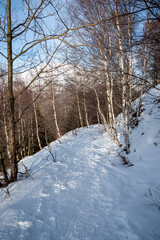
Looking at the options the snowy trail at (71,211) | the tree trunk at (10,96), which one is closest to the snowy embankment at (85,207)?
the snowy trail at (71,211)

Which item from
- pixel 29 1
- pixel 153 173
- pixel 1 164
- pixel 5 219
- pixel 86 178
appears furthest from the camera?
pixel 86 178

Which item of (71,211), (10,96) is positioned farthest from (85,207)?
(10,96)

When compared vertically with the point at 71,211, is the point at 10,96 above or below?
above

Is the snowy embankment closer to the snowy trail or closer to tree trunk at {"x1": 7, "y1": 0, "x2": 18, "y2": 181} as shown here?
the snowy trail

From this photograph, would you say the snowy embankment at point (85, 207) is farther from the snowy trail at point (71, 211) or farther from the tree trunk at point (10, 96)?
the tree trunk at point (10, 96)

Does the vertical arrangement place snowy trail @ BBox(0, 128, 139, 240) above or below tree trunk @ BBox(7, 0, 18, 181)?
below

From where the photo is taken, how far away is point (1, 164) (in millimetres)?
2338

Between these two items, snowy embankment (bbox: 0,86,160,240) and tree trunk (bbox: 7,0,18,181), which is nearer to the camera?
snowy embankment (bbox: 0,86,160,240)

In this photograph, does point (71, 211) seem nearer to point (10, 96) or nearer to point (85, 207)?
point (85, 207)

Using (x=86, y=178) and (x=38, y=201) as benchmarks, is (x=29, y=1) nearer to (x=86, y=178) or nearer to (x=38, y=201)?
(x=38, y=201)

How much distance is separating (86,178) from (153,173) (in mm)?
1479

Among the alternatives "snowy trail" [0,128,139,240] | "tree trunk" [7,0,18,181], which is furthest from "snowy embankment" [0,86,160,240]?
"tree trunk" [7,0,18,181]

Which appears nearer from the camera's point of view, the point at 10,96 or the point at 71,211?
the point at 71,211

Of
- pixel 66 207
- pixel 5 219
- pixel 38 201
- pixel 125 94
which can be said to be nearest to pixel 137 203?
pixel 66 207
